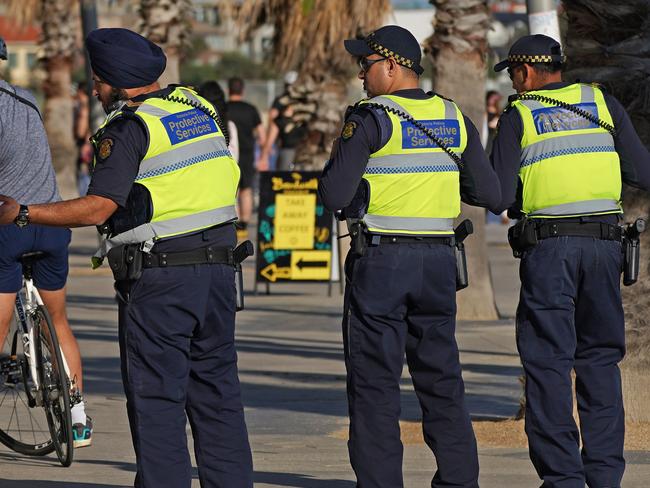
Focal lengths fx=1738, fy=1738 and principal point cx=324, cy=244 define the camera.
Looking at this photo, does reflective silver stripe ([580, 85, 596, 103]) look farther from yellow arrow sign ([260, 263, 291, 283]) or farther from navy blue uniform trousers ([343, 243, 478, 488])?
yellow arrow sign ([260, 263, 291, 283])

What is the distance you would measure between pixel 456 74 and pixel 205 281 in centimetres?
836

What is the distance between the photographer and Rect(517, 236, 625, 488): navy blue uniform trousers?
6.75 meters

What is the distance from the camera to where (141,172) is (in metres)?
6.00

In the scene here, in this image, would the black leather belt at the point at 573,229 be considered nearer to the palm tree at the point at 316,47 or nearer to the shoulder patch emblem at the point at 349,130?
the shoulder patch emblem at the point at 349,130

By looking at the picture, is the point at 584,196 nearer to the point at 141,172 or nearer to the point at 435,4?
the point at 141,172

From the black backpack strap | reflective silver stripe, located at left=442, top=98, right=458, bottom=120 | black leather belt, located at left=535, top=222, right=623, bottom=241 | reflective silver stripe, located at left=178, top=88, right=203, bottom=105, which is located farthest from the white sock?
reflective silver stripe, located at left=442, top=98, right=458, bottom=120

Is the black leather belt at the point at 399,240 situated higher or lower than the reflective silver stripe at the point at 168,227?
lower

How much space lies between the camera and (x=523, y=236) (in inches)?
269

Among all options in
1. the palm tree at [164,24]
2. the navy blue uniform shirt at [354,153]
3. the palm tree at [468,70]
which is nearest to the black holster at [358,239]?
the navy blue uniform shirt at [354,153]

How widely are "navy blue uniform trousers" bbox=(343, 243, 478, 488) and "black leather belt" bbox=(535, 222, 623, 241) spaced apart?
0.48 metres

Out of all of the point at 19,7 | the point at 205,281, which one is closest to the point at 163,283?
the point at 205,281

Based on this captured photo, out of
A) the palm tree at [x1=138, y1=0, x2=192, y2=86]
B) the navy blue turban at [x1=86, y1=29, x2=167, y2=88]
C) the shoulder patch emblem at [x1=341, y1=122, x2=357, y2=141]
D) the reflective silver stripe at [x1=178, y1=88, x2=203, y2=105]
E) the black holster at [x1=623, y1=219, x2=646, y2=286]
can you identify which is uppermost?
the palm tree at [x1=138, y1=0, x2=192, y2=86]

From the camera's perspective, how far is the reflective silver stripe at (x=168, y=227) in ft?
19.8

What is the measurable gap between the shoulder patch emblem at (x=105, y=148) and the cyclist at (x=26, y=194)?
2.03m
